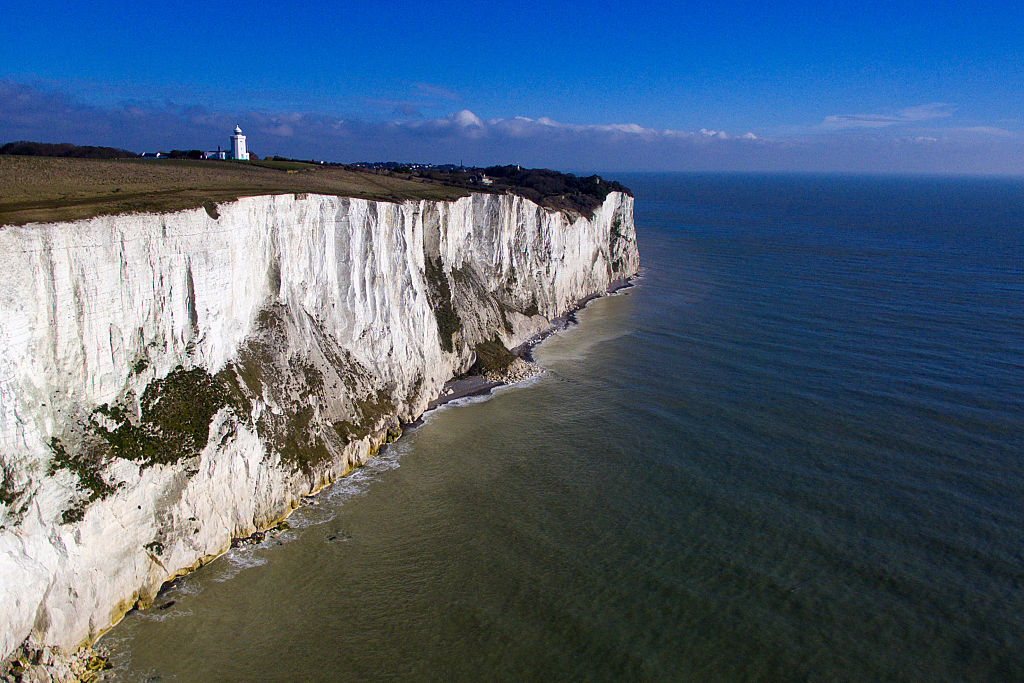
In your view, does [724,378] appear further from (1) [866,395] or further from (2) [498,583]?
(2) [498,583]

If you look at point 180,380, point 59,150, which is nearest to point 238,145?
point 59,150

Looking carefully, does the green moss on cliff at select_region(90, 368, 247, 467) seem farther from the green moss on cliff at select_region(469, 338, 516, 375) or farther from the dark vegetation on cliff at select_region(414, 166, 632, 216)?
the dark vegetation on cliff at select_region(414, 166, 632, 216)

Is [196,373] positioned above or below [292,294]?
below

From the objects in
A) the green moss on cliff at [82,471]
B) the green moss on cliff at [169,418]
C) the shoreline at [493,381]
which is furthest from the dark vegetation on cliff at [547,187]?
the green moss on cliff at [82,471]

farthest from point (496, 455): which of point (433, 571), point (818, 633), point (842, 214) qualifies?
point (842, 214)

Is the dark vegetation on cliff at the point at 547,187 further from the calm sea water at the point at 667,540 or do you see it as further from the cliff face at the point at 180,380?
the cliff face at the point at 180,380

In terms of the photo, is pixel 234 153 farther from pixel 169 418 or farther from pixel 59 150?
pixel 169 418
